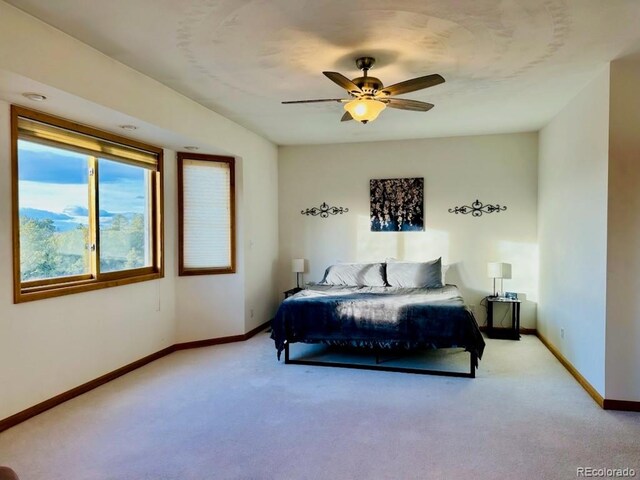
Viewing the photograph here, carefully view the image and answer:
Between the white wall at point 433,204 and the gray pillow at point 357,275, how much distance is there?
0.50 metres

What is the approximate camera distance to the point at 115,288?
3824 mm

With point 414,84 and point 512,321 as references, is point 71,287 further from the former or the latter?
point 512,321

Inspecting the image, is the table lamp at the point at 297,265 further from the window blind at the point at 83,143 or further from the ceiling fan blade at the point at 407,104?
the ceiling fan blade at the point at 407,104

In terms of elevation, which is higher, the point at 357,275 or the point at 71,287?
the point at 71,287

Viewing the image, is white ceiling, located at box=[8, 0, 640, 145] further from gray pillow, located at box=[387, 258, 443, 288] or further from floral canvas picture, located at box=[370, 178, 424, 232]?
gray pillow, located at box=[387, 258, 443, 288]

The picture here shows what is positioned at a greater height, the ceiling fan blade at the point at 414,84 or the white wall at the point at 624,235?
the ceiling fan blade at the point at 414,84

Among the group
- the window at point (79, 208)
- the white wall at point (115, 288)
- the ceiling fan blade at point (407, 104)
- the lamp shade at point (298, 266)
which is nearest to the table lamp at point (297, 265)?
the lamp shade at point (298, 266)

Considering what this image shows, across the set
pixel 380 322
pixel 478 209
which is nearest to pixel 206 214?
pixel 380 322

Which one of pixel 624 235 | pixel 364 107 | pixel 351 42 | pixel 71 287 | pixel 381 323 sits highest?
pixel 351 42

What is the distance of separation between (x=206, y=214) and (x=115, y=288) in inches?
56.0

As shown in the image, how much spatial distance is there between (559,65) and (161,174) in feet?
12.8

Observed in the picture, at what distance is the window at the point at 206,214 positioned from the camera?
475 centimetres

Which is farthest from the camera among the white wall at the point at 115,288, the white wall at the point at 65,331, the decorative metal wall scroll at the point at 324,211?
the decorative metal wall scroll at the point at 324,211

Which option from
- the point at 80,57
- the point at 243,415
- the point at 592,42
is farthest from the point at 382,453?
the point at 80,57
